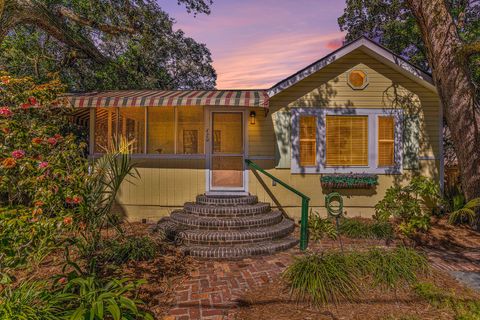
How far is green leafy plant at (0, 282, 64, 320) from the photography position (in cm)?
228

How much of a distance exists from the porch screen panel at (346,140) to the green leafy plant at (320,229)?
1863 mm

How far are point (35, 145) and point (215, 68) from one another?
63.4 feet

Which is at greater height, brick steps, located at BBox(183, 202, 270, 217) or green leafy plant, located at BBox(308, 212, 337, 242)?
brick steps, located at BBox(183, 202, 270, 217)

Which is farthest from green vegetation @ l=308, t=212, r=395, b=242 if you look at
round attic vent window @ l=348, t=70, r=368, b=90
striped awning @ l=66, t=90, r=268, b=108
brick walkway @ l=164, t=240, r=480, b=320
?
round attic vent window @ l=348, t=70, r=368, b=90

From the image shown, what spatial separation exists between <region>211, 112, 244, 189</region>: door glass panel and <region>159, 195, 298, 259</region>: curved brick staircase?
75 centimetres

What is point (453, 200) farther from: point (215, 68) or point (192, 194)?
point (215, 68)

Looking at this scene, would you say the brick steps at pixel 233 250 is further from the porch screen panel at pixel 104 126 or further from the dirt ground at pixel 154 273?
the porch screen panel at pixel 104 126

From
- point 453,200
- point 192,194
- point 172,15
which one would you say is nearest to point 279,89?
point 192,194

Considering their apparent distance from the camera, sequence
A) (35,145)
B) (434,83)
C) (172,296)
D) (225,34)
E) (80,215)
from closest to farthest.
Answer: (35,145) < (80,215) < (172,296) < (434,83) < (225,34)

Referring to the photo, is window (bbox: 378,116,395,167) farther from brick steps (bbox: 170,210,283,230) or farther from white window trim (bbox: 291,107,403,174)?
brick steps (bbox: 170,210,283,230)

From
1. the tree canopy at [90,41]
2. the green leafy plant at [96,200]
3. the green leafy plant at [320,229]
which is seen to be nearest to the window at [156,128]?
the green leafy plant at [96,200]

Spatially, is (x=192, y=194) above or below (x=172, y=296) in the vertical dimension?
above

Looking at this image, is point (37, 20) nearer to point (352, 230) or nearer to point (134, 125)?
point (134, 125)

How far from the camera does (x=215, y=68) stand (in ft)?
67.7
